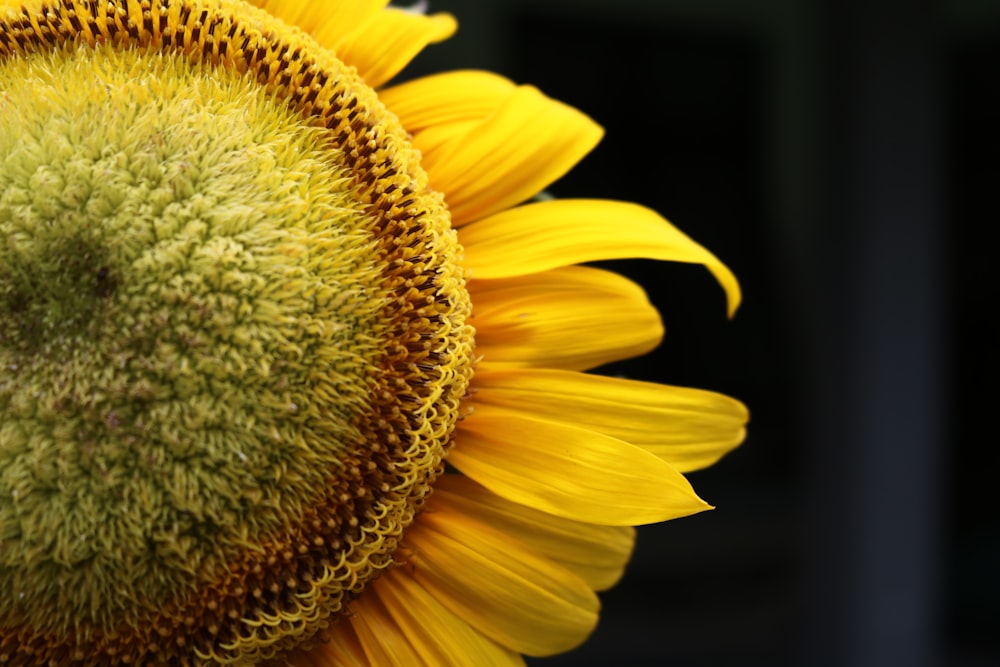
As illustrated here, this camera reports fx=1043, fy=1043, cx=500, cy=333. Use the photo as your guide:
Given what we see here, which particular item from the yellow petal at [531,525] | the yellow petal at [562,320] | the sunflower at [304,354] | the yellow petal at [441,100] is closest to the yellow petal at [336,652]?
the sunflower at [304,354]

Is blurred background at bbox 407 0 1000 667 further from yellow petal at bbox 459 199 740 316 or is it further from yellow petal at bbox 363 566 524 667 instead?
yellow petal at bbox 363 566 524 667

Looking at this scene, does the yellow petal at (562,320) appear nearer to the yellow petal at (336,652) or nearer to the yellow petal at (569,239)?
the yellow petal at (569,239)

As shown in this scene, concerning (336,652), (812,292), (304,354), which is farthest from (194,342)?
(812,292)

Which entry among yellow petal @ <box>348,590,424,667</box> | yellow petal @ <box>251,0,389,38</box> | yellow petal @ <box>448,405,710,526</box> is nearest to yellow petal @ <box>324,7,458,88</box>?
yellow petal @ <box>251,0,389,38</box>

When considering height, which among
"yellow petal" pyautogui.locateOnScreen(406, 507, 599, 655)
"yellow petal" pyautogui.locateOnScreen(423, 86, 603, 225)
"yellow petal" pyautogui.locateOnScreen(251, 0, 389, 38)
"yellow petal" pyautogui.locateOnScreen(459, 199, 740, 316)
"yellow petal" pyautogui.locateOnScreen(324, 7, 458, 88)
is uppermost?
"yellow petal" pyautogui.locateOnScreen(251, 0, 389, 38)

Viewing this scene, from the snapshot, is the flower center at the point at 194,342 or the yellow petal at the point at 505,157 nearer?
the flower center at the point at 194,342

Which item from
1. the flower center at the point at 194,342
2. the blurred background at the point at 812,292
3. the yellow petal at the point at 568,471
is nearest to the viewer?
the flower center at the point at 194,342

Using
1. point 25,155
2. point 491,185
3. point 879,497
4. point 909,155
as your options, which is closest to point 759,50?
point 909,155
